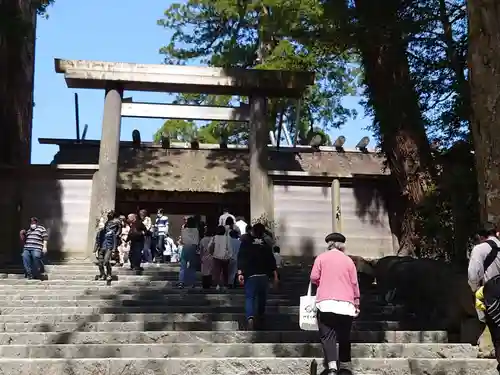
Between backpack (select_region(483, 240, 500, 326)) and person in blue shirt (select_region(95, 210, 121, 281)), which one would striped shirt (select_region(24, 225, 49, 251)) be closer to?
person in blue shirt (select_region(95, 210, 121, 281))

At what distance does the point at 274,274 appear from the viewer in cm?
781

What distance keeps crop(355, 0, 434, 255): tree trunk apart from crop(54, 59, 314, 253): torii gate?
2950mm

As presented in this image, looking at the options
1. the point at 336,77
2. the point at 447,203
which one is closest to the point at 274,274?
the point at 447,203

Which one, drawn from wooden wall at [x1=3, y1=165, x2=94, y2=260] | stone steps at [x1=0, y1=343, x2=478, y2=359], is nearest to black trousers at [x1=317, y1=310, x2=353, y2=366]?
stone steps at [x1=0, y1=343, x2=478, y2=359]

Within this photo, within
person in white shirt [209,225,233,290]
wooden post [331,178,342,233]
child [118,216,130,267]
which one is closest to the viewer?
person in white shirt [209,225,233,290]

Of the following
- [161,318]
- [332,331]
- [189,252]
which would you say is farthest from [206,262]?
[332,331]

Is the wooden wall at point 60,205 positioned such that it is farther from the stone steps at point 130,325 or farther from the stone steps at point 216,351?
the stone steps at point 216,351

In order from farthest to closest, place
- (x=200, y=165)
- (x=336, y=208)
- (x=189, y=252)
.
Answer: (x=200, y=165) < (x=336, y=208) < (x=189, y=252)

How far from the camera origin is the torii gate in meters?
14.0

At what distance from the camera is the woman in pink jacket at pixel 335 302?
17.8ft

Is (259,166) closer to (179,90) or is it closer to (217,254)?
(179,90)

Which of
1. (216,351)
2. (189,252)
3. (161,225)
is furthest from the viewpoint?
(161,225)

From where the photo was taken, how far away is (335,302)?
545cm

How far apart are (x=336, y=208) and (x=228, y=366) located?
9.06 m
